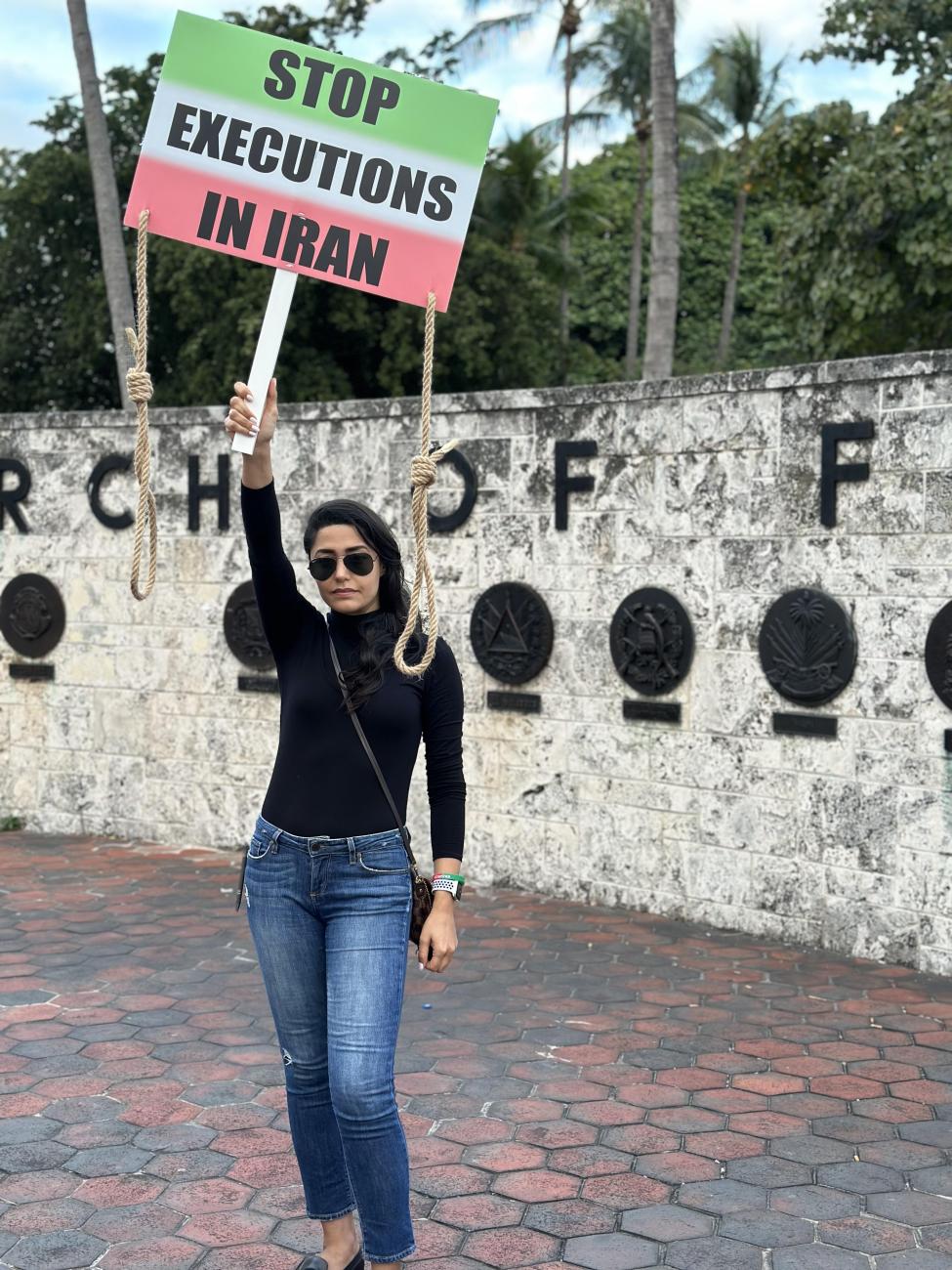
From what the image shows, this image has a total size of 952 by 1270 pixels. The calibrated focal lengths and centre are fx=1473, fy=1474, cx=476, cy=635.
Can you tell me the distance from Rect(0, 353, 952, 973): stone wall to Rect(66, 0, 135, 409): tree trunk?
656 cm

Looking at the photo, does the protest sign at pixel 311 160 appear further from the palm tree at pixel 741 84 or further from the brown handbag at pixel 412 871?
the palm tree at pixel 741 84

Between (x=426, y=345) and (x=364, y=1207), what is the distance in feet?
6.19

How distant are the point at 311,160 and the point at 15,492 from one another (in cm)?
580

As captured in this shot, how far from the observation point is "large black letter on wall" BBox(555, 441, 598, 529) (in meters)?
7.21

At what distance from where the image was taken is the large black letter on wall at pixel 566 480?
7.21 meters

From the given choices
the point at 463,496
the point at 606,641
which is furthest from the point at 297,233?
the point at 463,496

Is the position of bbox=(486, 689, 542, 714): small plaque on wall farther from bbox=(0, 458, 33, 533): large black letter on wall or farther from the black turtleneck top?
the black turtleneck top

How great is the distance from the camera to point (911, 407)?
616 centimetres

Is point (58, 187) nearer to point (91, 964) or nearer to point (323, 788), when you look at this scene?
point (91, 964)

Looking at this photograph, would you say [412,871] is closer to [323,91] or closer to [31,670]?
[323,91]

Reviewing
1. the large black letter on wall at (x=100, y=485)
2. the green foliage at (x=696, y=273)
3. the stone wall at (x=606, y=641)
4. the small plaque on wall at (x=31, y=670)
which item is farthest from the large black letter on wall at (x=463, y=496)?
the green foliage at (x=696, y=273)

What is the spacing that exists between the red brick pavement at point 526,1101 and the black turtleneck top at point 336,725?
117cm

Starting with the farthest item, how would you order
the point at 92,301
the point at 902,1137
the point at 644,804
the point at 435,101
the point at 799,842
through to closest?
the point at 92,301 < the point at 644,804 < the point at 799,842 < the point at 902,1137 < the point at 435,101

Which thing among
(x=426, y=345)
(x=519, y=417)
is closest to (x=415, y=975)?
(x=519, y=417)
